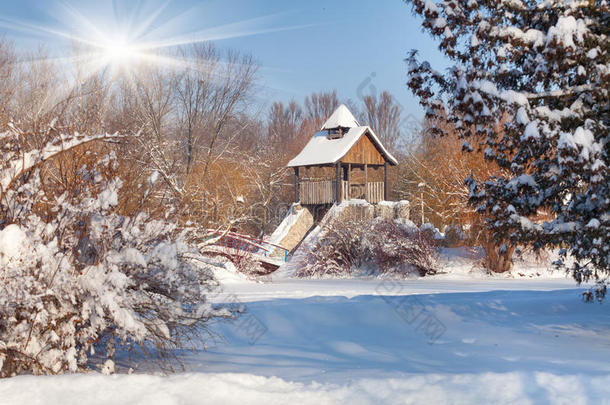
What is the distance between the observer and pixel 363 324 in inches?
346

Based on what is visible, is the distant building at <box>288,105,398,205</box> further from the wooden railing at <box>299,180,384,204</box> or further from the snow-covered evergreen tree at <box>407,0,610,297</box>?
the snow-covered evergreen tree at <box>407,0,610,297</box>

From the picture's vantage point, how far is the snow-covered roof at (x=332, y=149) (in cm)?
2747

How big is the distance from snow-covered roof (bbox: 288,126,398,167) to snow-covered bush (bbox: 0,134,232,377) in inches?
843

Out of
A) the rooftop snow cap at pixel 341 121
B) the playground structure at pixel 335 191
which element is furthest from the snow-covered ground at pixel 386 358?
the rooftop snow cap at pixel 341 121

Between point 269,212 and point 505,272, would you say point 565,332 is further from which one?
point 269,212

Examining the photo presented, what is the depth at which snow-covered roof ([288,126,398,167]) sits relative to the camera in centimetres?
2747

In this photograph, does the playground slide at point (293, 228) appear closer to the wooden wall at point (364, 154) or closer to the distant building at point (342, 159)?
the distant building at point (342, 159)

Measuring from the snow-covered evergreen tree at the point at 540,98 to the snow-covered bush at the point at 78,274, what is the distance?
378 centimetres

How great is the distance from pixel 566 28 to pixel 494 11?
104 centimetres

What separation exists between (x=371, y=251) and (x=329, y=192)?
6995mm

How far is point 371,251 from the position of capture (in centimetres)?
2097

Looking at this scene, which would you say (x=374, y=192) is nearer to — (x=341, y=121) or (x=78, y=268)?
(x=341, y=121)

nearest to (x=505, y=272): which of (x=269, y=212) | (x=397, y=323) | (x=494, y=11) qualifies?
(x=397, y=323)

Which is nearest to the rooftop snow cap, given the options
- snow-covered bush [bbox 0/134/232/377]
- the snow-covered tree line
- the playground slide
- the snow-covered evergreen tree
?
the playground slide
